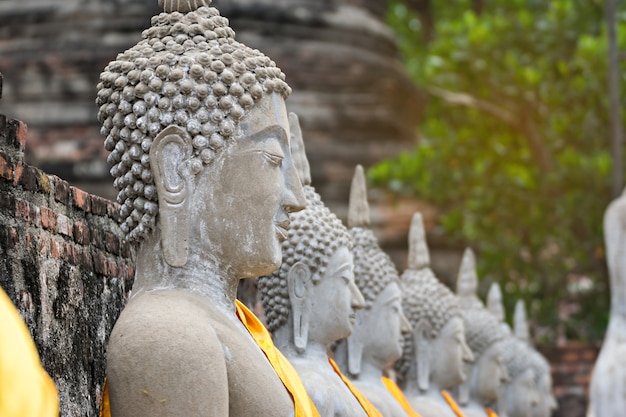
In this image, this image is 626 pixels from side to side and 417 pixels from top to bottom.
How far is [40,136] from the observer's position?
13.3m

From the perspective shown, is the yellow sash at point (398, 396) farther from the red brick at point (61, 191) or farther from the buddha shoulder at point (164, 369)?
the buddha shoulder at point (164, 369)

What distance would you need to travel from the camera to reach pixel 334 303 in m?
5.60

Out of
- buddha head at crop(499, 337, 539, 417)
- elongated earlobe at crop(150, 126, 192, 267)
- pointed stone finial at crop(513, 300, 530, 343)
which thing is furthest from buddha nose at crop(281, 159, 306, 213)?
pointed stone finial at crop(513, 300, 530, 343)

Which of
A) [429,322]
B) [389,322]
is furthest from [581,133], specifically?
[389,322]

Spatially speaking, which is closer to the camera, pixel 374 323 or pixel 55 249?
pixel 55 249

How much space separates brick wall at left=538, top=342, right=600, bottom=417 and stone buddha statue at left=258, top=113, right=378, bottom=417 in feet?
29.4

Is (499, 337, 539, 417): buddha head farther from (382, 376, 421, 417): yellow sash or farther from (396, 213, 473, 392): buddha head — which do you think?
(382, 376, 421, 417): yellow sash

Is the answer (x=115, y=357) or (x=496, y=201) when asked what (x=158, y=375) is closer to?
(x=115, y=357)

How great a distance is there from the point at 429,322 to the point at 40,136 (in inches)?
258

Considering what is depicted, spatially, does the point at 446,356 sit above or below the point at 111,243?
below

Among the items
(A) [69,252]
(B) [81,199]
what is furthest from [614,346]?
(A) [69,252]

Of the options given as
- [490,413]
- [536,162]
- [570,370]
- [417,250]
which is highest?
[417,250]

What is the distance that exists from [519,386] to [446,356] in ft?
9.91

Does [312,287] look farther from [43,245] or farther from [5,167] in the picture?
[5,167]
